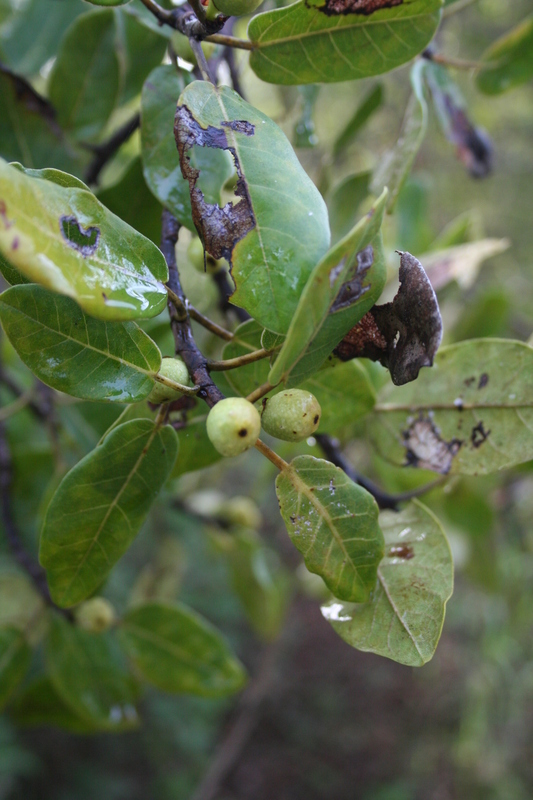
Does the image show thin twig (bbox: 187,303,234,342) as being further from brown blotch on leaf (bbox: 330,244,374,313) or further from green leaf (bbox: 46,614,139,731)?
green leaf (bbox: 46,614,139,731)

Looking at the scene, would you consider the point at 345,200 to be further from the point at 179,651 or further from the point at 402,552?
the point at 179,651

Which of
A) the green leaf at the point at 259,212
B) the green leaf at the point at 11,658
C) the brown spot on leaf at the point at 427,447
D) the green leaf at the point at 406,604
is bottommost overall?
the green leaf at the point at 11,658

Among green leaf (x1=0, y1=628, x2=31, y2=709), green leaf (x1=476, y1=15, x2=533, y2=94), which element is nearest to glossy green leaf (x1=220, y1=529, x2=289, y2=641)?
green leaf (x1=0, y1=628, x2=31, y2=709)

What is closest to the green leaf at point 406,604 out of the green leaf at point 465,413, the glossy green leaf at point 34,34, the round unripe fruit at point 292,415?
the green leaf at point 465,413

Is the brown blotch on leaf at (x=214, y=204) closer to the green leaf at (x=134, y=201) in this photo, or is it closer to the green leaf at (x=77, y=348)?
the green leaf at (x=77, y=348)

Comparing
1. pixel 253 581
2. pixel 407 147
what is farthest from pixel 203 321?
pixel 253 581
